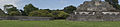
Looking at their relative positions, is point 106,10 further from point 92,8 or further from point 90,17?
point 90,17

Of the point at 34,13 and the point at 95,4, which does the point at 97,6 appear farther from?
the point at 34,13

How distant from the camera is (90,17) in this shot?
50031mm

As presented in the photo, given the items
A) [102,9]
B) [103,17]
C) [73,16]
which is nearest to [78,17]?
[73,16]

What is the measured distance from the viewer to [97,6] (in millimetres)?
63500

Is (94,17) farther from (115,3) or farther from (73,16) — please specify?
(115,3)

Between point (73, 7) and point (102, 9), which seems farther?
point (73, 7)

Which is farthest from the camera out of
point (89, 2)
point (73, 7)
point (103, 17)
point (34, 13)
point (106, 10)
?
point (73, 7)

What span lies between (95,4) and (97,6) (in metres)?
1.73

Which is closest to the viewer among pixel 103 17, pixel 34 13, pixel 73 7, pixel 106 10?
pixel 103 17

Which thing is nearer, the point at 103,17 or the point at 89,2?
the point at 103,17

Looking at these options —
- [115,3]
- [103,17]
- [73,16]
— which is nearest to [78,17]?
[73,16]

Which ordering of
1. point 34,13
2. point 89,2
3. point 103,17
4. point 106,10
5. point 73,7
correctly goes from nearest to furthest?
1. point 103,17
2. point 106,10
3. point 89,2
4. point 34,13
5. point 73,7

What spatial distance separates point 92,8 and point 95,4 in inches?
67.0

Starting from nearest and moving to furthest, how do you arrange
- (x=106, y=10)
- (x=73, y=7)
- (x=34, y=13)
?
(x=106, y=10), (x=34, y=13), (x=73, y=7)
